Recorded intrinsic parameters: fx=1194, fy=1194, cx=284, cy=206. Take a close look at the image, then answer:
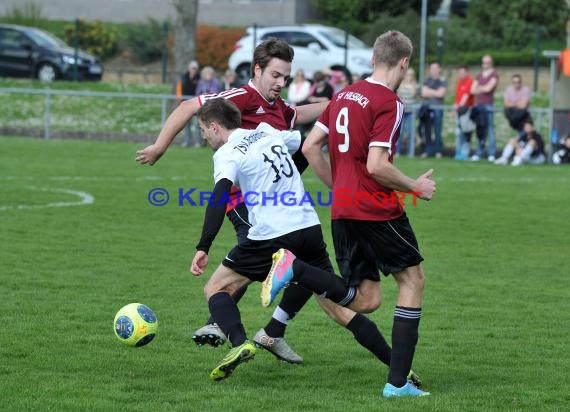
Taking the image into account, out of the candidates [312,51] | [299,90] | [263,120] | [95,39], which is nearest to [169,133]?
[263,120]

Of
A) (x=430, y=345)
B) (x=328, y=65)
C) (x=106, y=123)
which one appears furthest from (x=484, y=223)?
(x=328, y=65)

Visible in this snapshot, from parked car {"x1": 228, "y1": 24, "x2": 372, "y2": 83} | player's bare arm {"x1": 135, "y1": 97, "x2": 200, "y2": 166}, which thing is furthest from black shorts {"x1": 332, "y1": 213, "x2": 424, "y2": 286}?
parked car {"x1": 228, "y1": 24, "x2": 372, "y2": 83}

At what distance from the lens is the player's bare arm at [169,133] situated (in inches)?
278

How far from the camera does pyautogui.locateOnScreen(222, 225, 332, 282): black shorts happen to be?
6641mm

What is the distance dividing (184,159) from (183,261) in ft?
36.9

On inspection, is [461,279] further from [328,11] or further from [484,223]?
[328,11]

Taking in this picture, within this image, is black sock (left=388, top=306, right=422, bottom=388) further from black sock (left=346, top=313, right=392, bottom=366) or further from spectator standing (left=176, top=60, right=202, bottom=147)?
spectator standing (left=176, top=60, right=202, bottom=147)

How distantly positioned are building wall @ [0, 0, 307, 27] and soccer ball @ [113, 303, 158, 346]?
38.7 m

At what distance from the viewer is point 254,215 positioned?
6.63 meters

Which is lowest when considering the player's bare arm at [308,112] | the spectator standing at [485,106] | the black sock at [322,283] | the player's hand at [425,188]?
the black sock at [322,283]

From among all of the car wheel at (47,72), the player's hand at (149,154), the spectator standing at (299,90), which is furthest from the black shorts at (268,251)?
the car wheel at (47,72)

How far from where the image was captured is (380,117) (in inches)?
242

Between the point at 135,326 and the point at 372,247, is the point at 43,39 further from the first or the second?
the point at 372,247

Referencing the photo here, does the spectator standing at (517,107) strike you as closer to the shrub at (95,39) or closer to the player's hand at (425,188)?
the player's hand at (425,188)
